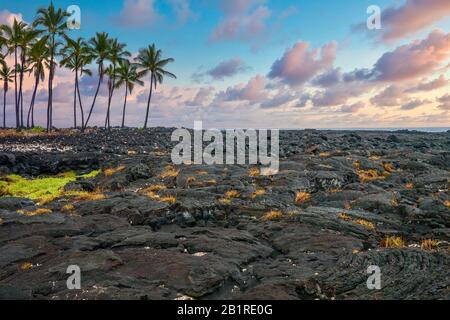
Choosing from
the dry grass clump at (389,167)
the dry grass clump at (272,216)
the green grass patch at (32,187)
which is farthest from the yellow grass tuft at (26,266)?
the dry grass clump at (389,167)

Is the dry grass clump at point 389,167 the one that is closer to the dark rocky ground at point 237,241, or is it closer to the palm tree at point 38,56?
the dark rocky ground at point 237,241

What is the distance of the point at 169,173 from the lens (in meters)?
24.7

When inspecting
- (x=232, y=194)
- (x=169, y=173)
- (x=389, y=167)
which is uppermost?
(x=389, y=167)

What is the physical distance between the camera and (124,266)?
31.1 feet

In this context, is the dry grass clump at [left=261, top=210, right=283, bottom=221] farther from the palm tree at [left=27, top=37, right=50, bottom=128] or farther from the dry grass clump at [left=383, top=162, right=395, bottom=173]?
the palm tree at [left=27, top=37, right=50, bottom=128]

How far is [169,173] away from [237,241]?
13.9 metres

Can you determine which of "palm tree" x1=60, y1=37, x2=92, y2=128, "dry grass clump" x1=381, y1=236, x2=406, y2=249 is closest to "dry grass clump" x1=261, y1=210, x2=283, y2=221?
"dry grass clump" x1=381, y1=236, x2=406, y2=249

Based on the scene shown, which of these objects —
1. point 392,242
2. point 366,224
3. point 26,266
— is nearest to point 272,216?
point 366,224

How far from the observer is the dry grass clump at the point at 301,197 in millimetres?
18069

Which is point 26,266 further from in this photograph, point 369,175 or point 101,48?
point 101,48

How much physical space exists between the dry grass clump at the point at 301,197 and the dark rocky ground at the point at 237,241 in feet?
0.34

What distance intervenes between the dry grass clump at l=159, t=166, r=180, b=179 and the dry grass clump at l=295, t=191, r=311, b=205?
8595 millimetres
